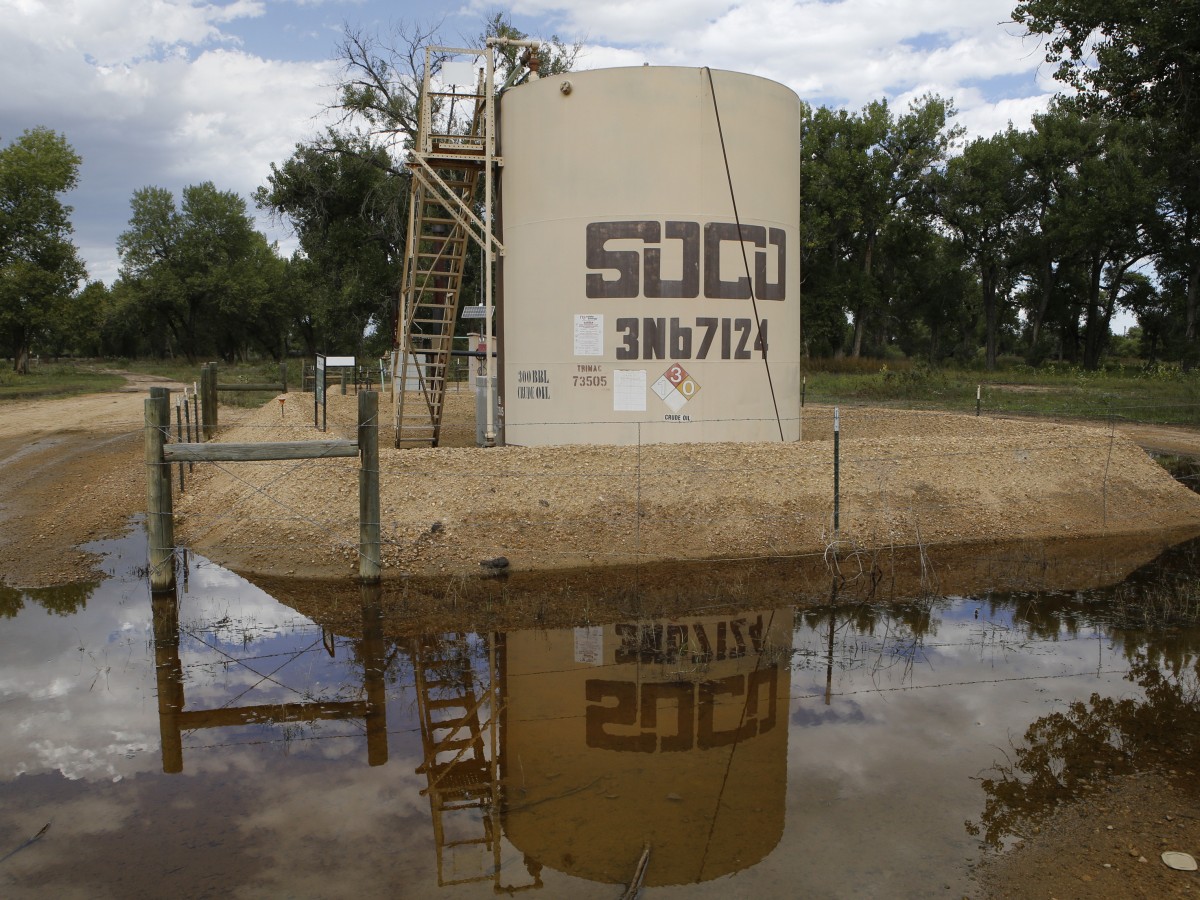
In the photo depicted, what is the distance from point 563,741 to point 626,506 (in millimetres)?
5818

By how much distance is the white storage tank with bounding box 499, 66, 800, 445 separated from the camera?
47.6 feet

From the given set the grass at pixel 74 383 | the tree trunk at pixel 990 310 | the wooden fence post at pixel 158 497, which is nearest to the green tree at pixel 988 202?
the tree trunk at pixel 990 310

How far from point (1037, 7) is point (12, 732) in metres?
25.1

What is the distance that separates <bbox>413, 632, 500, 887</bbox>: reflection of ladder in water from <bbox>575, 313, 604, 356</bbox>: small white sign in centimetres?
679

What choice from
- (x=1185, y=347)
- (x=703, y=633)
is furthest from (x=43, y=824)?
(x=1185, y=347)

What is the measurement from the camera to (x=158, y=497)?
33.0 ft

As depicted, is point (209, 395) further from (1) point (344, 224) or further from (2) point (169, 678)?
(1) point (344, 224)

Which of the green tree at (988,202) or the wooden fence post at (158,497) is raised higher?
the green tree at (988,202)

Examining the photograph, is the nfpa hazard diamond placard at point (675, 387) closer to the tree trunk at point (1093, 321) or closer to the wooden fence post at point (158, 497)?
the wooden fence post at point (158, 497)

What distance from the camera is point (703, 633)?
9.02 metres

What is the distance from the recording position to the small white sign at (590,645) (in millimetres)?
8328

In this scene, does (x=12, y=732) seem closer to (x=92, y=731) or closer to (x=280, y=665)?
(x=92, y=731)

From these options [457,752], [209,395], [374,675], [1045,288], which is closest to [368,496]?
[374,675]

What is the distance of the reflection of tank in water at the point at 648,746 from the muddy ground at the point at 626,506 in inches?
84.9
